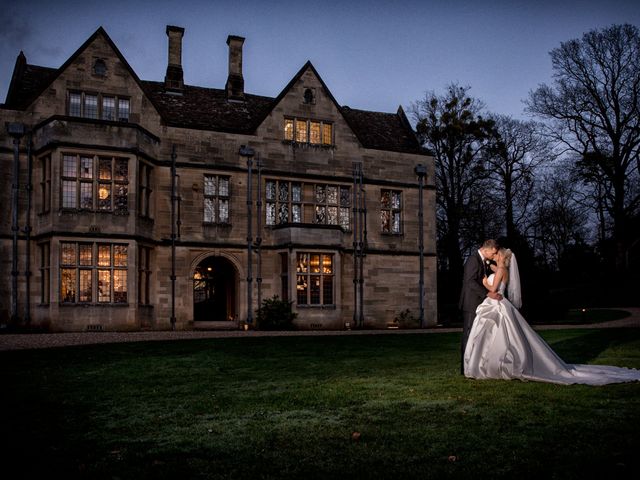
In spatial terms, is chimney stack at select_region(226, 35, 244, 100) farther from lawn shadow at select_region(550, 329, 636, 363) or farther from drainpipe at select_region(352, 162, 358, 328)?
lawn shadow at select_region(550, 329, 636, 363)

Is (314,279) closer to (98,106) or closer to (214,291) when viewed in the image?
(214,291)

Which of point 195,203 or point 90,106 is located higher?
point 90,106

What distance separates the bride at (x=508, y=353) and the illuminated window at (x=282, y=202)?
1732 centimetres

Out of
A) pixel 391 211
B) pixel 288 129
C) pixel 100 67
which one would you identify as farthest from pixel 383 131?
pixel 100 67

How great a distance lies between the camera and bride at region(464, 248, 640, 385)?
8836mm

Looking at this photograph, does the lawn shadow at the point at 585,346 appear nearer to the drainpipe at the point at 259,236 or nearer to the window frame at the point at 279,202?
the drainpipe at the point at 259,236

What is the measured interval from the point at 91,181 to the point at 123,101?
3800mm

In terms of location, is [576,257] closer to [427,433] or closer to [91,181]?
[91,181]

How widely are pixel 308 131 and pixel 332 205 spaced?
3.44 m

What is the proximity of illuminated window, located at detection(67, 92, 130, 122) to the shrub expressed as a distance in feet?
30.2

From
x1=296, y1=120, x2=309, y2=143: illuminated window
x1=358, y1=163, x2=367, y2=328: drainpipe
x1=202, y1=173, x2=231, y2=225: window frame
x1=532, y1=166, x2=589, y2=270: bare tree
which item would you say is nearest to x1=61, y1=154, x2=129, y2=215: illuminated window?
x1=202, y1=173, x2=231, y2=225: window frame

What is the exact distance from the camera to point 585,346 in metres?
14.1

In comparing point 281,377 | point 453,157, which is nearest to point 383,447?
point 281,377

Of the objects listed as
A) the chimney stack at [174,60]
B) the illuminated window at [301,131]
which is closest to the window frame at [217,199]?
the illuminated window at [301,131]
